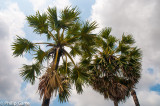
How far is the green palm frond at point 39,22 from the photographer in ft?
21.7

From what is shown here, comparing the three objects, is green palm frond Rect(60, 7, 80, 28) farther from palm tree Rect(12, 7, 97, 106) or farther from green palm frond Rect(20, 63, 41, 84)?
green palm frond Rect(20, 63, 41, 84)

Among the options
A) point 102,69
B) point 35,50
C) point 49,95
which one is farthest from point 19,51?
point 102,69

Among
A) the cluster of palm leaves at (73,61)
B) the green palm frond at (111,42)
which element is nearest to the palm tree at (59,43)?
the cluster of palm leaves at (73,61)

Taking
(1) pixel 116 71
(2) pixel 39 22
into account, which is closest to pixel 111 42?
(1) pixel 116 71

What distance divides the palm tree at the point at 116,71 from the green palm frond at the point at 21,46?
15.0ft

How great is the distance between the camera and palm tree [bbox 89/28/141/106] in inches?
340

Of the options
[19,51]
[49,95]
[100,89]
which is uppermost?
[19,51]

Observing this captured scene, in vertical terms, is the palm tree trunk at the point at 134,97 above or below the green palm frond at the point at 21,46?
below

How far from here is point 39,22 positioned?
21.7 ft

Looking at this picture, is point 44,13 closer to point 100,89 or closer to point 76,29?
point 76,29

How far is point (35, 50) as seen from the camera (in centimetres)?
662

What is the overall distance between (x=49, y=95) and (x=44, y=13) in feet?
14.8

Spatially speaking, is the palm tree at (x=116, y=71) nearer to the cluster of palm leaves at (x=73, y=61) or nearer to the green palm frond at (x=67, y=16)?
the cluster of palm leaves at (x=73, y=61)

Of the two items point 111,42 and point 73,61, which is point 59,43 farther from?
point 111,42
